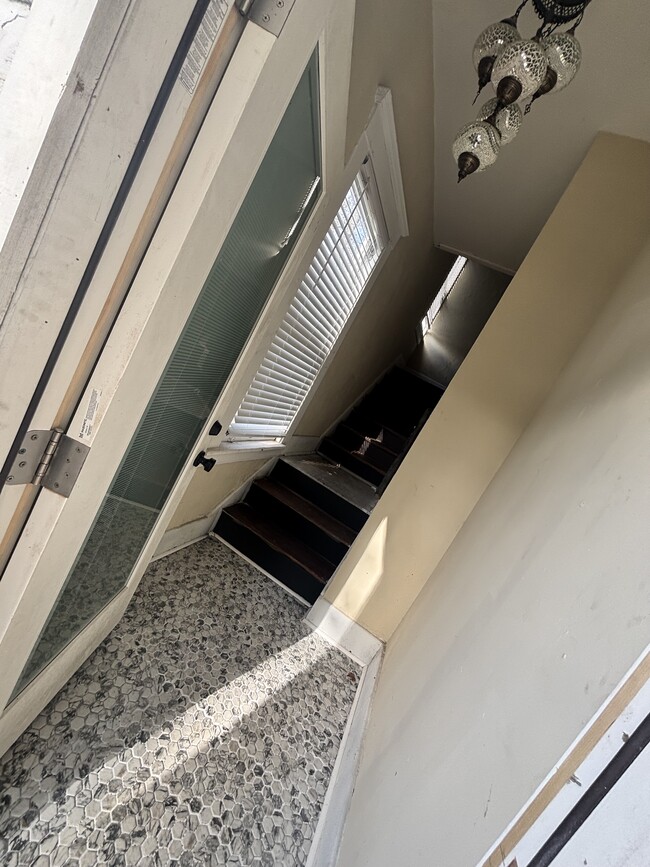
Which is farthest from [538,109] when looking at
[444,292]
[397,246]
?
[444,292]

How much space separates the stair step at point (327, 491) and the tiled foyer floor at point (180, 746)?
111 cm

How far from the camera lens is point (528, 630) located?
0.97 m

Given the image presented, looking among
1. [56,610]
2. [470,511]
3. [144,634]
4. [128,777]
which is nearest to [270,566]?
[144,634]

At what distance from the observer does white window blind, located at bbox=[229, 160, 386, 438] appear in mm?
2609

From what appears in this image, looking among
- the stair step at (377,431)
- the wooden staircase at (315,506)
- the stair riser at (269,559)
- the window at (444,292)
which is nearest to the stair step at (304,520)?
the wooden staircase at (315,506)

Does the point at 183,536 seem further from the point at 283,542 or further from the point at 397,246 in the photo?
the point at 397,246

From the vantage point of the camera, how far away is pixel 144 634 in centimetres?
188

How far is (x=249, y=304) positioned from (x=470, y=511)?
1.64 m

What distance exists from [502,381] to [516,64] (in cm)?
146

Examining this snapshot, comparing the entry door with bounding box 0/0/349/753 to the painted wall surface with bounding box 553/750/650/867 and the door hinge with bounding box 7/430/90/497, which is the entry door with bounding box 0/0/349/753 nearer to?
the door hinge with bounding box 7/430/90/497

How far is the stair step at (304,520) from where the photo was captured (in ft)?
10.0

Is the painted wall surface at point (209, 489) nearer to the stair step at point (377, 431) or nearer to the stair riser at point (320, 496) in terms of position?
the stair riser at point (320, 496)

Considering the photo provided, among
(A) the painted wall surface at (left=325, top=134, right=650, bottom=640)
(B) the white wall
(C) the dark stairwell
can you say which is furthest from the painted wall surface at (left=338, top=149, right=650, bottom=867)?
(C) the dark stairwell

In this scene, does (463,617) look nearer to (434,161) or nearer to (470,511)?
(470,511)
